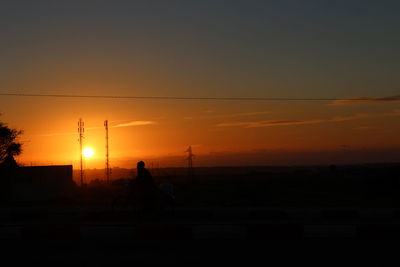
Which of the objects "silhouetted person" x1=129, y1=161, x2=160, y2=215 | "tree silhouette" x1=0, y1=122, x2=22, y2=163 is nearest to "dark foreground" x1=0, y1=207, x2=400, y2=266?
"silhouetted person" x1=129, y1=161, x2=160, y2=215

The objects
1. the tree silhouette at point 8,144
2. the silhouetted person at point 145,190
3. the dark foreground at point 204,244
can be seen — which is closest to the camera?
the dark foreground at point 204,244

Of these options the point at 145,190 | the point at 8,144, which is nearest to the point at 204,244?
the point at 145,190

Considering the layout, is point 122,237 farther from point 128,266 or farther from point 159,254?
point 128,266

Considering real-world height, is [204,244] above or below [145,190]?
below

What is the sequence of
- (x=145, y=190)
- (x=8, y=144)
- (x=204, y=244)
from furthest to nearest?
(x=8, y=144) → (x=145, y=190) → (x=204, y=244)

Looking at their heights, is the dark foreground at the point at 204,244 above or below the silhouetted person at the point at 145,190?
below

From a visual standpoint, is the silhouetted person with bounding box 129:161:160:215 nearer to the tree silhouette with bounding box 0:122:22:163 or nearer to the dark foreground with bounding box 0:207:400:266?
the dark foreground with bounding box 0:207:400:266

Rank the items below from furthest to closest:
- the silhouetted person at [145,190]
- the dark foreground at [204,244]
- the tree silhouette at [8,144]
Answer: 1. the tree silhouette at [8,144]
2. the silhouetted person at [145,190]
3. the dark foreground at [204,244]

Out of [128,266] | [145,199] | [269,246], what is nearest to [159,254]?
Answer: [128,266]

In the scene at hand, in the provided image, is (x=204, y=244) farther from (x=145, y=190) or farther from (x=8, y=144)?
(x=8, y=144)

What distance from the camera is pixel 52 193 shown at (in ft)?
147

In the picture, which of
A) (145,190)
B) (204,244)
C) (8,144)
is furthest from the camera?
(8,144)

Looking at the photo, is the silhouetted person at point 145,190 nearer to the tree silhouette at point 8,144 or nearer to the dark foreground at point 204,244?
the dark foreground at point 204,244

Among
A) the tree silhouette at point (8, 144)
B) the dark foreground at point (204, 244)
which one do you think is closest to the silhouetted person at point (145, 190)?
the dark foreground at point (204, 244)
